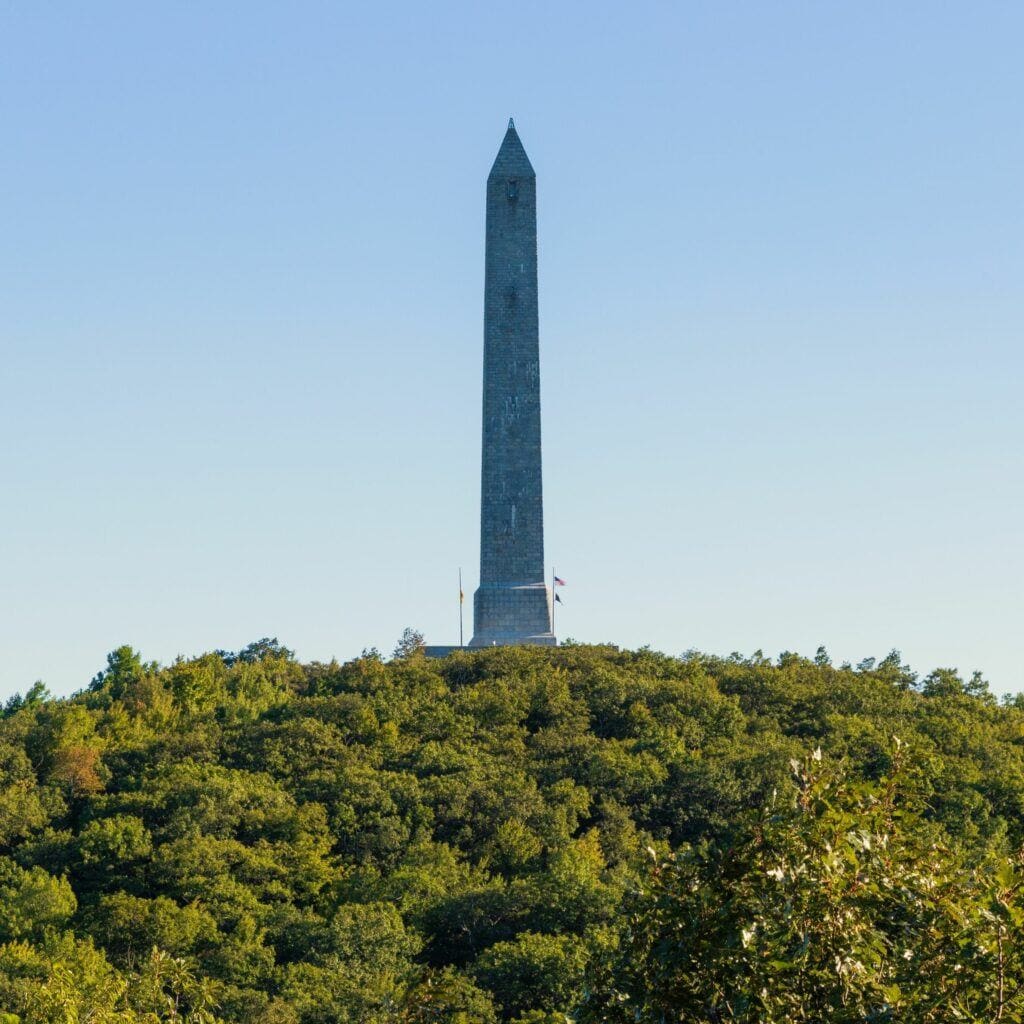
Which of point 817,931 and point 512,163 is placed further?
point 512,163

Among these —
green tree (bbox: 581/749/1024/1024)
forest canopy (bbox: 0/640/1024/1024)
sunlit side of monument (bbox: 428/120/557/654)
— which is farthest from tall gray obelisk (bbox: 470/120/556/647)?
green tree (bbox: 581/749/1024/1024)

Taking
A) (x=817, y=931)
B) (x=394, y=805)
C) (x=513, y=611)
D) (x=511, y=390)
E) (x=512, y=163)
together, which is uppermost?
(x=512, y=163)

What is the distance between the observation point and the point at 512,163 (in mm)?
56469

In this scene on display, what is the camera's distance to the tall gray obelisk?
55844 mm

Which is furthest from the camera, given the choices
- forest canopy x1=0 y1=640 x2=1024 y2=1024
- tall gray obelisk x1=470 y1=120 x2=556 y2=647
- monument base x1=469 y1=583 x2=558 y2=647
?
monument base x1=469 y1=583 x2=558 y2=647

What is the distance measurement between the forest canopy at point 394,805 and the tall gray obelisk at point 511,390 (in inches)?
130

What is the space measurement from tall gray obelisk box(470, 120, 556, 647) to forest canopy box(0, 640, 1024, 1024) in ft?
10.8

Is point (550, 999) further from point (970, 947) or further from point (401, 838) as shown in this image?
point (970, 947)

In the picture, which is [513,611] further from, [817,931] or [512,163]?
[817,931]

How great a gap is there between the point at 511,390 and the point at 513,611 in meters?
6.73

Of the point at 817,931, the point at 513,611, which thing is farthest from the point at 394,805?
the point at 817,931

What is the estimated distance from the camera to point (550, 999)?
39.2m

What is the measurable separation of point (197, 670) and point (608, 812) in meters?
18.4

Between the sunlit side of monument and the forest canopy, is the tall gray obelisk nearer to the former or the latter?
the sunlit side of monument
